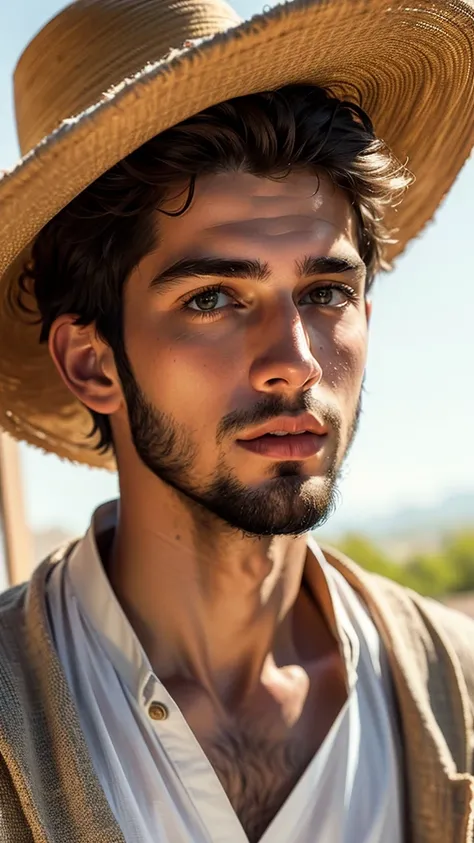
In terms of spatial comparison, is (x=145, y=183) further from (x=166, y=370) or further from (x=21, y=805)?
(x=21, y=805)

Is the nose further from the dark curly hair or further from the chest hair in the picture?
the chest hair

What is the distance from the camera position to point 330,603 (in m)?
1.83

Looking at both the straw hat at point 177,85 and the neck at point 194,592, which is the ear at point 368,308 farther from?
the neck at point 194,592

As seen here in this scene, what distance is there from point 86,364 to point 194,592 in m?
0.44

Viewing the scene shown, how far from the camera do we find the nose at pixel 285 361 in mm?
1506

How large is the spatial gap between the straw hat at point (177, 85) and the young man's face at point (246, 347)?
0.18m

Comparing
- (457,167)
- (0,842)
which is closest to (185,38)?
(457,167)

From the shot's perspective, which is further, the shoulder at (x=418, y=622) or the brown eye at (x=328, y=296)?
the shoulder at (x=418, y=622)

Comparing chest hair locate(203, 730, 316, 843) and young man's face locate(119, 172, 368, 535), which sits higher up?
young man's face locate(119, 172, 368, 535)

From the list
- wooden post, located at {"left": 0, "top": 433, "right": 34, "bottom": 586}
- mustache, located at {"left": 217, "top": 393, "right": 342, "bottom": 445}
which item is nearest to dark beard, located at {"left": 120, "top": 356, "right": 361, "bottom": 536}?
mustache, located at {"left": 217, "top": 393, "right": 342, "bottom": 445}

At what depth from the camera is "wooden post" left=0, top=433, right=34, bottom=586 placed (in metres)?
2.48

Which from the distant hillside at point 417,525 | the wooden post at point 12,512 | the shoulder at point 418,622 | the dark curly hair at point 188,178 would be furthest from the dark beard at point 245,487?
the distant hillside at point 417,525

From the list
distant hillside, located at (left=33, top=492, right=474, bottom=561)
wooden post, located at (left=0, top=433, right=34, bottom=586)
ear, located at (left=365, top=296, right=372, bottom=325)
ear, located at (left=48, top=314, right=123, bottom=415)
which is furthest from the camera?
distant hillside, located at (left=33, top=492, right=474, bottom=561)

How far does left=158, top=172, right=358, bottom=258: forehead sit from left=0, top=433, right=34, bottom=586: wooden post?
41.1 inches
